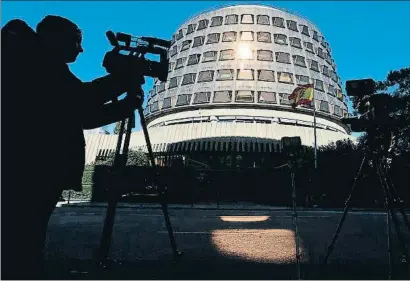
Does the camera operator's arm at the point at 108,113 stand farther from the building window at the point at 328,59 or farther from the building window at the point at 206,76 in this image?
the building window at the point at 328,59

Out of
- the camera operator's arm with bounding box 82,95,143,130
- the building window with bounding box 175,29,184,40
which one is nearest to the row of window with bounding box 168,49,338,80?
the building window with bounding box 175,29,184,40

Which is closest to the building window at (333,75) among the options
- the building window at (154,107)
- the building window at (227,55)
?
the building window at (227,55)

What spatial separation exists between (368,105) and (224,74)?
157ft

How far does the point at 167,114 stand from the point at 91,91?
51741 millimetres

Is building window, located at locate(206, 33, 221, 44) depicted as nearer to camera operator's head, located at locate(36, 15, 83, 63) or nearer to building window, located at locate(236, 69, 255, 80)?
building window, located at locate(236, 69, 255, 80)

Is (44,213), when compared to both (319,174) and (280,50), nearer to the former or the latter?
(319,174)

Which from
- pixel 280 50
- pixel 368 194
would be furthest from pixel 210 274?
pixel 280 50

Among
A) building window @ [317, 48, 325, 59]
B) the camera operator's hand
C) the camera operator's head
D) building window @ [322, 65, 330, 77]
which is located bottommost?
the camera operator's hand

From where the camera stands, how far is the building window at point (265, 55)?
52.7m

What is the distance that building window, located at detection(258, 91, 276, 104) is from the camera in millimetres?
48875

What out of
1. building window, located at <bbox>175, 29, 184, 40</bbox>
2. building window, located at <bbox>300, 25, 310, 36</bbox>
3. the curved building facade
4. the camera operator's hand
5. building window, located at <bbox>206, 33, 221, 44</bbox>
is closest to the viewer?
the camera operator's hand

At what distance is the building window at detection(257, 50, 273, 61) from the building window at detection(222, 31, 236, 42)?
4835mm

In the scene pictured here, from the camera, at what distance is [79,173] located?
2.28 metres

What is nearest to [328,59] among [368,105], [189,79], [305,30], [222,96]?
[305,30]
